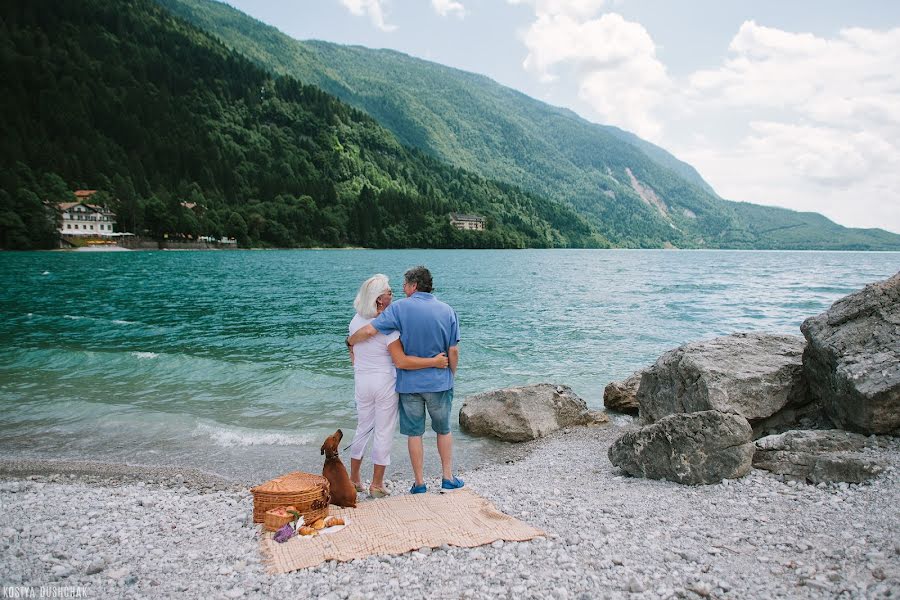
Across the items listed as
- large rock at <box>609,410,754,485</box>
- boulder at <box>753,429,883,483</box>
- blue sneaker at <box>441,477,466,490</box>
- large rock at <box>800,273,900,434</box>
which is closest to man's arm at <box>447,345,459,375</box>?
blue sneaker at <box>441,477,466,490</box>

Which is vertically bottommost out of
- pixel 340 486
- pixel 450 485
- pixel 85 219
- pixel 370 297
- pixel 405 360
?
pixel 450 485

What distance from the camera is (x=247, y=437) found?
38.4 ft

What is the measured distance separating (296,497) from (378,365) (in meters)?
1.84

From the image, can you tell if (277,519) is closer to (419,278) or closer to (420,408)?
(420,408)

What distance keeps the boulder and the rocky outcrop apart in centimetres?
580

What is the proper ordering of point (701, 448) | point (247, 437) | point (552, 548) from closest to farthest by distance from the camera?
point (552, 548) → point (701, 448) → point (247, 437)

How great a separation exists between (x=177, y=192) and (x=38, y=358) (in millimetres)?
169121

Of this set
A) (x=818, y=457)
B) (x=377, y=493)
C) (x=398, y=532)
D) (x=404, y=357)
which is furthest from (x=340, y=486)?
(x=818, y=457)

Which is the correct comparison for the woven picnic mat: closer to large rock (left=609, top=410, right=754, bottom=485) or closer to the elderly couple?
the elderly couple

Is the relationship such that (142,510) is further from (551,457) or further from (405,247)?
(405,247)

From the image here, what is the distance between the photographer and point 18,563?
5.34 m

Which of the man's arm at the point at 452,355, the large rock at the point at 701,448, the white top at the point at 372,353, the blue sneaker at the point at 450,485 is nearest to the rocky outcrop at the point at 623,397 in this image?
the large rock at the point at 701,448

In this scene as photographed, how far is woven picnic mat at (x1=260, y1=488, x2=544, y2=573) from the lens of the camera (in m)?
5.61

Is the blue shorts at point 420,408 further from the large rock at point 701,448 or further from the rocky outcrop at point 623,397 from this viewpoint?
the rocky outcrop at point 623,397
